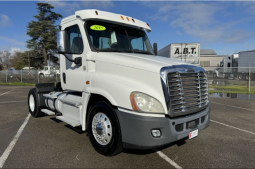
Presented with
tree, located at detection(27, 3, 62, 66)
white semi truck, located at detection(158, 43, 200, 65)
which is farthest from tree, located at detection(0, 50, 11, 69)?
white semi truck, located at detection(158, 43, 200, 65)

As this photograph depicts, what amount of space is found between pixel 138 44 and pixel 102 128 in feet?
7.52

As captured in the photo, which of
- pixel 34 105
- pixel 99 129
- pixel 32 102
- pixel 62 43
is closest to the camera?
pixel 99 129

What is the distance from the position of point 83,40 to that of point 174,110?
8.01 feet

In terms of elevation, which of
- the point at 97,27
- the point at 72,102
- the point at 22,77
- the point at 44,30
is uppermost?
the point at 44,30

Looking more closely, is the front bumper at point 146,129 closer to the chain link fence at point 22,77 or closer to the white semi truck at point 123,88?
the white semi truck at point 123,88

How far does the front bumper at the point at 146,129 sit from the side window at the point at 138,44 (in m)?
1.98

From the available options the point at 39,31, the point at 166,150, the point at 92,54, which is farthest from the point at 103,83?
the point at 39,31

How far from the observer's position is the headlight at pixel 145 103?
310 cm

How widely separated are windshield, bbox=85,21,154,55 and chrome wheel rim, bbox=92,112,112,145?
1.45 m

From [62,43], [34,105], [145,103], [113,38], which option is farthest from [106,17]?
[34,105]

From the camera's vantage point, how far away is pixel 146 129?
3.04 meters

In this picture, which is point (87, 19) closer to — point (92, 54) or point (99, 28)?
point (99, 28)

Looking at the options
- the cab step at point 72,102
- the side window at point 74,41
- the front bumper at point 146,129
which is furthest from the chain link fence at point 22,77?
the front bumper at point 146,129

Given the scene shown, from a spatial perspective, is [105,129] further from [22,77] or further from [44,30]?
[44,30]
